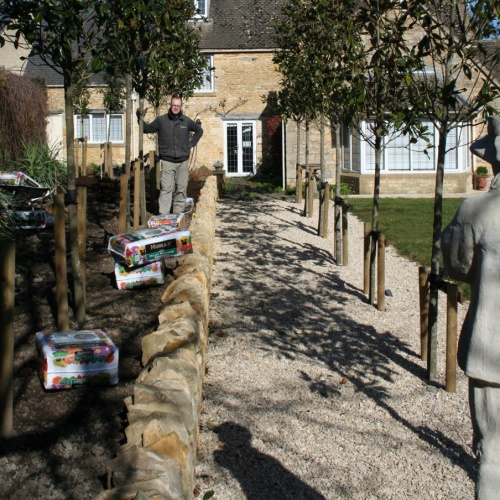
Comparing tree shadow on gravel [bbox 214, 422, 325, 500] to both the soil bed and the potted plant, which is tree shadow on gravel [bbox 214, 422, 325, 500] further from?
the potted plant

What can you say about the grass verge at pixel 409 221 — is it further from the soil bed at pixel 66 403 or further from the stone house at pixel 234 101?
the stone house at pixel 234 101

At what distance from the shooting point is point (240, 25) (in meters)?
29.9

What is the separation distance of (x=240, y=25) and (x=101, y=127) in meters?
6.99

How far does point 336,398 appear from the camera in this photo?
5.86 metres

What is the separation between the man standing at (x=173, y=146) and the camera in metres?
11.2

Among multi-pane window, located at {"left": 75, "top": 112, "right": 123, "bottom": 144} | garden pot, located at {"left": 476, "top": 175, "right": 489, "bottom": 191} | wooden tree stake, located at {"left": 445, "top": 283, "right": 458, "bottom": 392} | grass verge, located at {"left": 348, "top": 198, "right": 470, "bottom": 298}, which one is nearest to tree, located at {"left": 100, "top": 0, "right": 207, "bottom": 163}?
wooden tree stake, located at {"left": 445, "top": 283, "right": 458, "bottom": 392}

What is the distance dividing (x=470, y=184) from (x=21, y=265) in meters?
18.0

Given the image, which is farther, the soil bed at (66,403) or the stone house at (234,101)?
the stone house at (234,101)

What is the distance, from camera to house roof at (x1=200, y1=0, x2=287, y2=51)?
1140 inches

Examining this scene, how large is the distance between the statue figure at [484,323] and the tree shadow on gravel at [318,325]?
193 cm

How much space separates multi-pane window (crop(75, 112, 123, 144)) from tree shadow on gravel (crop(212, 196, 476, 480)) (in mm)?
19453

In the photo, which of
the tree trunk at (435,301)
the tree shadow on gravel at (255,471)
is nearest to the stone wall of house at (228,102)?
the tree trunk at (435,301)

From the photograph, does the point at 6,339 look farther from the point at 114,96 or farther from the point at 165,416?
the point at 114,96

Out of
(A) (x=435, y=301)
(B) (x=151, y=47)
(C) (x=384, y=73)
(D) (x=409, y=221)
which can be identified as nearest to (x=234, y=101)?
(D) (x=409, y=221)
